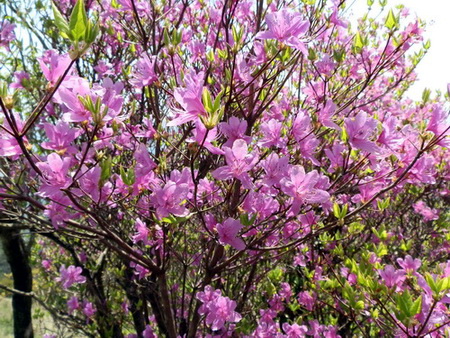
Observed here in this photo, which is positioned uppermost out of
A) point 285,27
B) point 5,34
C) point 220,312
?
point 5,34

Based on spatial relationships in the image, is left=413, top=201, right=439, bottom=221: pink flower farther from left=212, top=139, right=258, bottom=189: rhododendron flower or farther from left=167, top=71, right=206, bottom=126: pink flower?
left=167, top=71, right=206, bottom=126: pink flower

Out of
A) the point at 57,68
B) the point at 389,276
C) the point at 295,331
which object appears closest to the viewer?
the point at 57,68

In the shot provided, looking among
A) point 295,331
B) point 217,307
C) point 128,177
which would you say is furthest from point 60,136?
point 295,331

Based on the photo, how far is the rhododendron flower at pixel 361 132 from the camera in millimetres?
1639

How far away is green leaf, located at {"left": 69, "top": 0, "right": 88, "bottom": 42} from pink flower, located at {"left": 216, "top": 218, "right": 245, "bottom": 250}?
1.02 meters

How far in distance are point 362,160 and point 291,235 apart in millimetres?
674

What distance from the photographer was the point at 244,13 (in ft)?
9.55

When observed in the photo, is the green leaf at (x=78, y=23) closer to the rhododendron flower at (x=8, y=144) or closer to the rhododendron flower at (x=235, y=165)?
the rhododendron flower at (x=8, y=144)

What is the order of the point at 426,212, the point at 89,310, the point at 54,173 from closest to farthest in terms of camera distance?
the point at 54,173, the point at 89,310, the point at 426,212

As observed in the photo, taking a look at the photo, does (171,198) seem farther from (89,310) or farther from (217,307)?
(89,310)

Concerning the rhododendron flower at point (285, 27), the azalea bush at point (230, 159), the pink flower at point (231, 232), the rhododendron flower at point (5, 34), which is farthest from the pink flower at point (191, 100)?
the rhododendron flower at point (5, 34)

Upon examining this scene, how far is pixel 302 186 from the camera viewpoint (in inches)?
61.7

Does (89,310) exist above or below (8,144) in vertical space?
above

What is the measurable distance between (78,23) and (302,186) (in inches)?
39.9
